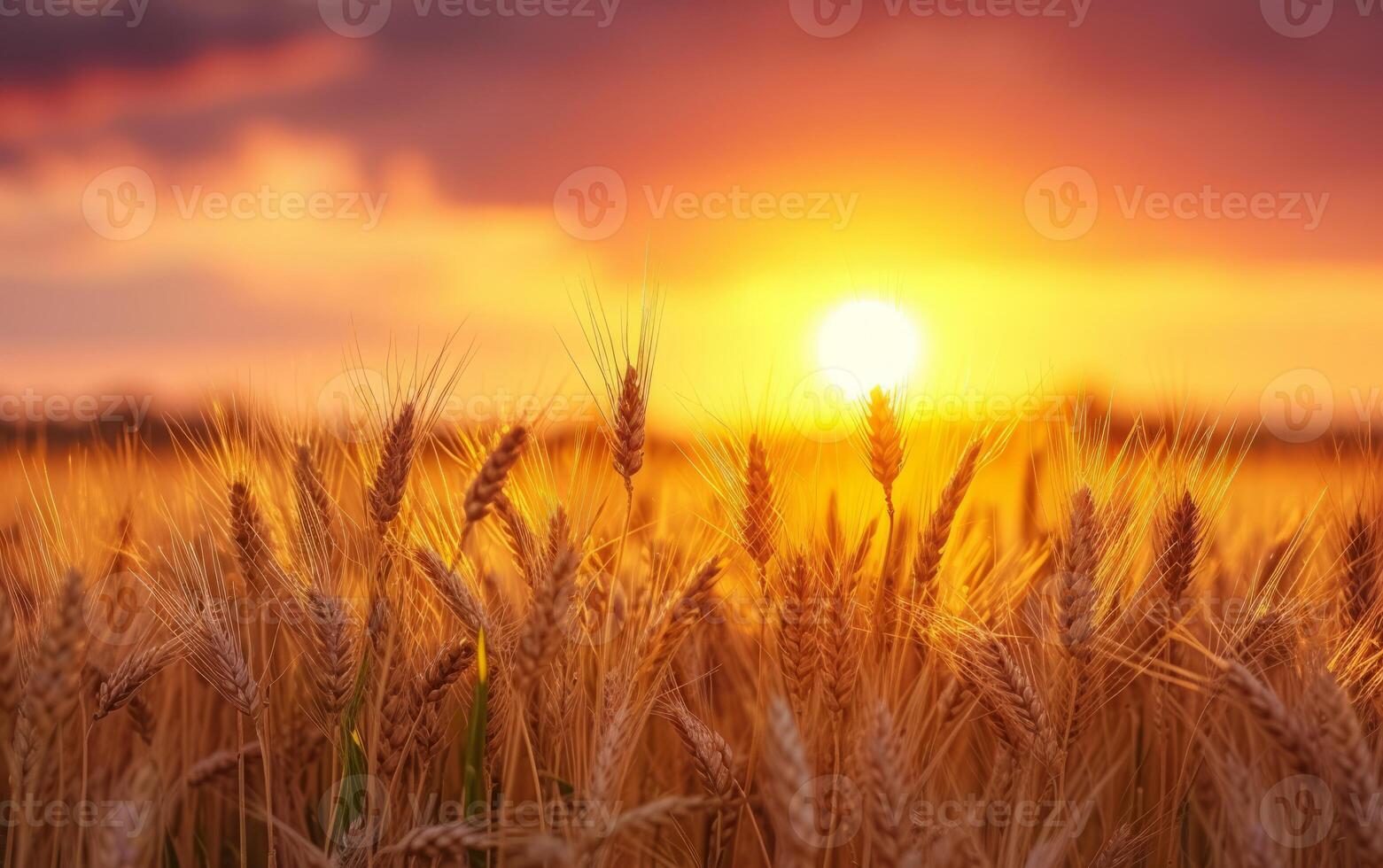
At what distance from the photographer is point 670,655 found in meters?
2.08

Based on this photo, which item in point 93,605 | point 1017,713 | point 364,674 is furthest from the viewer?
point 93,605

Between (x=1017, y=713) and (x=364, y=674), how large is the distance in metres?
1.42

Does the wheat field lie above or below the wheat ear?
below

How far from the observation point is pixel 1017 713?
1986 mm

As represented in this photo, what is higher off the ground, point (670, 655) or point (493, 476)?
point (493, 476)

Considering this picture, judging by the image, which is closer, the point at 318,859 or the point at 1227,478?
the point at 318,859

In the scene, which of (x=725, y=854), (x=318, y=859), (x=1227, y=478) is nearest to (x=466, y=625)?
(x=318, y=859)

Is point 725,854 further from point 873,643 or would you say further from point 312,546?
point 312,546

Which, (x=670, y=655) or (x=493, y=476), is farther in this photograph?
(x=670, y=655)

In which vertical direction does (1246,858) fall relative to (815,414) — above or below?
below

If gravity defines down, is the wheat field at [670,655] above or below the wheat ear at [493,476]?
below

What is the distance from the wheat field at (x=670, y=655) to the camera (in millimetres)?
1876

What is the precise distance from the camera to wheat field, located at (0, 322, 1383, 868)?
188 centimetres

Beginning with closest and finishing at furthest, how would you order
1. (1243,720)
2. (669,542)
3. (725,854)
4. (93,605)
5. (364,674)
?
(364,674) < (725,854) < (93,605) < (669,542) < (1243,720)
